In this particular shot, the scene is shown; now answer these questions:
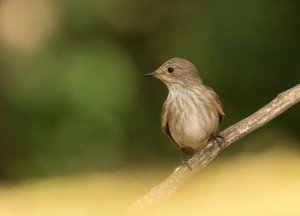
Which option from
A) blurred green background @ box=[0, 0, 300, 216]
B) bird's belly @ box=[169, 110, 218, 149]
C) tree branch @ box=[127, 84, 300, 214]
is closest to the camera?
tree branch @ box=[127, 84, 300, 214]

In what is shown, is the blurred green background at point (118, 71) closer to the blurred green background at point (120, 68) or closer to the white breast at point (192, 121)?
the blurred green background at point (120, 68)

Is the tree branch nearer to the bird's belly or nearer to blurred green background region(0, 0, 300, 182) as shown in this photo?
the bird's belly

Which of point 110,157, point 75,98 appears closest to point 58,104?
point 75,98

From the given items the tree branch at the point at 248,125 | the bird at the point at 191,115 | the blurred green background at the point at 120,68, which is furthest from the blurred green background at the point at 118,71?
the tree branch at the point at 248,125

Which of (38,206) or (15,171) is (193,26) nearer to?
(15,171)

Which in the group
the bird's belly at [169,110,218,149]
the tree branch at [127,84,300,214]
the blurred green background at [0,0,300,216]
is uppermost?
the blurred green background at [0,0,300,216]

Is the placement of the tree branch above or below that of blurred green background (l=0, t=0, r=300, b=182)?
below

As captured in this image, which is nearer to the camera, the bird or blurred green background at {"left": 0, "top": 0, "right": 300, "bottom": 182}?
the bird

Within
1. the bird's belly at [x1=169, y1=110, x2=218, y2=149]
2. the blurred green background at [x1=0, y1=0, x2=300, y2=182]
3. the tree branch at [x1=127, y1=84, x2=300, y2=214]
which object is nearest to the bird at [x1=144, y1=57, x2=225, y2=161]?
the bird's belly at [x1=169, y1=110, x2=218, y2=149]
